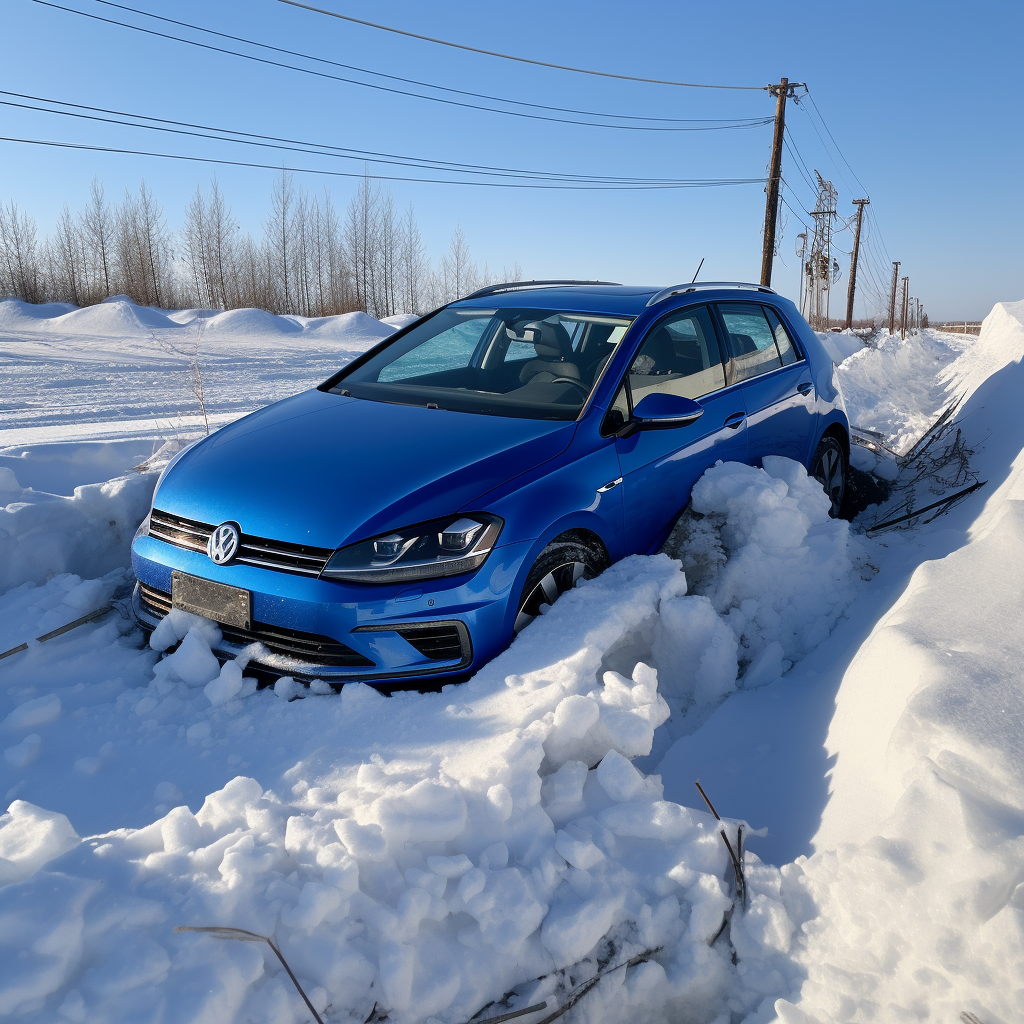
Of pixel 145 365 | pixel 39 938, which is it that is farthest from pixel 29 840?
pixel 145 365

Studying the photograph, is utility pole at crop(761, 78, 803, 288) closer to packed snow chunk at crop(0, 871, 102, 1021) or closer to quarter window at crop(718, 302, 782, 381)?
quarter window at crop(718, 302, 782, 381)

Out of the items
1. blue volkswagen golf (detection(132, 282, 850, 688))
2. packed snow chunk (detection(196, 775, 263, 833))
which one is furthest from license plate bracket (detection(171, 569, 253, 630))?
packed snow chunk (detection(196, 775, 263, 833))

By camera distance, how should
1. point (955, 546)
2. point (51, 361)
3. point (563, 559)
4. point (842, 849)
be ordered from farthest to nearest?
point (51, 361), point (955, 546), point (563, 559), point (842, 849)

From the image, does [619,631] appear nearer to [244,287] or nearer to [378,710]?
[378,710]

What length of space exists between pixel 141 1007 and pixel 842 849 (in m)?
1.69

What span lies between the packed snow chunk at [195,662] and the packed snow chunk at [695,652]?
1.78 m

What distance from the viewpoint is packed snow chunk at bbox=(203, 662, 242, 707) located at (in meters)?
2.79

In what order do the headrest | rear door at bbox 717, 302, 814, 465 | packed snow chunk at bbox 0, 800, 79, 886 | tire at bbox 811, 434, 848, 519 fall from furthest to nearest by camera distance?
1. tire at bbox 811, 434, 848, 519
2. rear door at bbox 717, 302, 814, 465
3. the headrest
4. packed snow chunk at bbox 0, 800, 79, 886

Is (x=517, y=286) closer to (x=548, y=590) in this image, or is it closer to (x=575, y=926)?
(x=548, y=590)

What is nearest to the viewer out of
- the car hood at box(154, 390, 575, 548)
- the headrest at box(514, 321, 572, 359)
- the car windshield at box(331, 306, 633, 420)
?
the car hood at box(154, 390, 575, 548)

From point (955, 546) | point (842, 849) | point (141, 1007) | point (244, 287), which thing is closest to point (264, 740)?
point (141, 1007)

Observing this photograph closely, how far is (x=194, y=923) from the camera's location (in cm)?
179

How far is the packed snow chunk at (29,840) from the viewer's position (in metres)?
1.90

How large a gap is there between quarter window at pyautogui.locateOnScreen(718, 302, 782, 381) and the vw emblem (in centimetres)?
291
